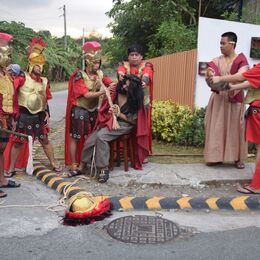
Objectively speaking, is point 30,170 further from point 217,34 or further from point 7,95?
point 217,34

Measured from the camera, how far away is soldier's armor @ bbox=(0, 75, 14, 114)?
496cm

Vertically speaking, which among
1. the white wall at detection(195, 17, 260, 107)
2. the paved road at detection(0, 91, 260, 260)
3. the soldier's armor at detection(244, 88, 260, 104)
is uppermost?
the white wall at detection(195, 17, 260, 107)

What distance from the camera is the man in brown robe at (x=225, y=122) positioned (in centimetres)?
581

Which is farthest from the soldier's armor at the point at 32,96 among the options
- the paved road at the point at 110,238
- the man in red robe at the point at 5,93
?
the paved road at the point at 110,238

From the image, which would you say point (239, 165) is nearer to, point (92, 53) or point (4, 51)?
point (92, 53)

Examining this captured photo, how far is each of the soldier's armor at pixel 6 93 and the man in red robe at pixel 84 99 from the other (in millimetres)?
1101

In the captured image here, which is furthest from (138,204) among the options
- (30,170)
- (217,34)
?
(217,34)

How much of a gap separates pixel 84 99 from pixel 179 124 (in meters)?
2.75

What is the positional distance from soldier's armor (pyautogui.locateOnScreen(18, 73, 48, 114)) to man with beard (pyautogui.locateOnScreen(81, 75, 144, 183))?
Answer: 843mm

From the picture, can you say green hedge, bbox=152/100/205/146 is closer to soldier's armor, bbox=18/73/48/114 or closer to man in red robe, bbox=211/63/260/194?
man in red robe, bbox=211/63/260/194

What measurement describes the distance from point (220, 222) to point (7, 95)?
2890 millimetres

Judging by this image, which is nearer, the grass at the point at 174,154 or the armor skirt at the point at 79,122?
the armor skirt at the point at 79,122

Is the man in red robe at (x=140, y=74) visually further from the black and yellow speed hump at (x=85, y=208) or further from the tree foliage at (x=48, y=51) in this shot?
the tree foliage at (x=48, y=51)

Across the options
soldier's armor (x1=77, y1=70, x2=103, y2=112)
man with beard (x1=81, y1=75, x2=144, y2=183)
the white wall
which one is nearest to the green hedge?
the white wall
